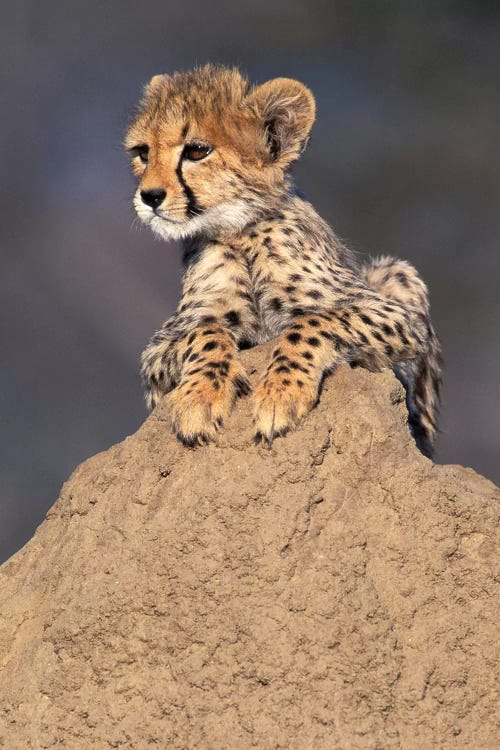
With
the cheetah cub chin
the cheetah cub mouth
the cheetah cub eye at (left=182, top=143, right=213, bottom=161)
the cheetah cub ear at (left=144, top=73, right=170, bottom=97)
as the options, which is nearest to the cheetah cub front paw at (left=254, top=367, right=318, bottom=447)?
the cheetah cub chin

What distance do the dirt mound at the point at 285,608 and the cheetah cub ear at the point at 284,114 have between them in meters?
1.18

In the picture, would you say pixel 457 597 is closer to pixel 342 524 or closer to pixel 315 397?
pixel 342 524

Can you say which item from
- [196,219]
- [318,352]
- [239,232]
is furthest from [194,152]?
[318,352]

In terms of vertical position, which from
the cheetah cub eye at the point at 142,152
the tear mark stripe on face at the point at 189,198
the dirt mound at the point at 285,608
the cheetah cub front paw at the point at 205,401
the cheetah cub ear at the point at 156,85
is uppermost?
the cheetah cub ear at the point at 156,85

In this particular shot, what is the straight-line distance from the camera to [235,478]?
346cm

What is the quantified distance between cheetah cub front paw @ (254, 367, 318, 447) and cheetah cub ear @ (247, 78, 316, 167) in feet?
3.81

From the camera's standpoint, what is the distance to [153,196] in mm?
4129

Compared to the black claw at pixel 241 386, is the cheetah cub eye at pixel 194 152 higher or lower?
higher

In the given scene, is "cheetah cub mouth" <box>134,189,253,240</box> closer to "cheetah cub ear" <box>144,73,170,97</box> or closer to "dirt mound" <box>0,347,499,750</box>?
"cheetah cub ear" <box>144,73,170,97</box>

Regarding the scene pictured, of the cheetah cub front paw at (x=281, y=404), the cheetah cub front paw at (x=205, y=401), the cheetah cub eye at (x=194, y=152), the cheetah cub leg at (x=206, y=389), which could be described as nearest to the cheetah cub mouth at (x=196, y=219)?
the cheetah cub eye at (x=194, y=152)

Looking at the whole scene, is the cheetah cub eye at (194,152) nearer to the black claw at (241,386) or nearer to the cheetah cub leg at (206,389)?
the cheetah cub leg at (206,389)

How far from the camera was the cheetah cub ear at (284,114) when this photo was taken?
4.37m

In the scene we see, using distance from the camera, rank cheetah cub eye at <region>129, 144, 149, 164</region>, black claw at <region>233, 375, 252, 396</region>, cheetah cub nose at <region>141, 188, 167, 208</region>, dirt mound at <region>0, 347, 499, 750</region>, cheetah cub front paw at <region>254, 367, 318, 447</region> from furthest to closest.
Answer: cheetah cub eye at <region>129, 144, 149, 164</region> < cheetah cub nose at <region>141, 188, 167, 208</region> < black claw at <region>233, 375, 252, 396</region> < cheetah cub front paw at <region>254, 367, 318, 447</region> < dirt mound at <region>0, 347, 499, 750</region>

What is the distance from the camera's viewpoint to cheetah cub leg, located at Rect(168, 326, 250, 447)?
11.7ft
